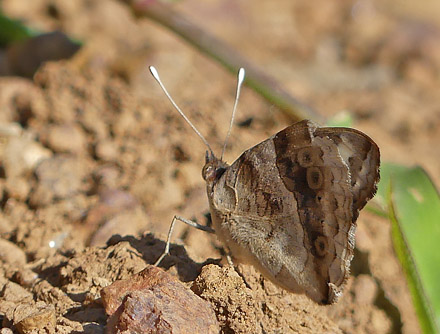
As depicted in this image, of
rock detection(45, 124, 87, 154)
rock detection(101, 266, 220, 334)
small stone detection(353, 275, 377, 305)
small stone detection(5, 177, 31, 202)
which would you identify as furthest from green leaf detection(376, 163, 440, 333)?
small stone detection(5, 177, 31, 202)

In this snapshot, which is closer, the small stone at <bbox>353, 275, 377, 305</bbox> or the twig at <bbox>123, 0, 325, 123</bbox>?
the small stone at <bbox>353, 275, 377, 305</bbox>

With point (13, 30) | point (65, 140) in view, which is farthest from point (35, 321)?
point (13, 30)

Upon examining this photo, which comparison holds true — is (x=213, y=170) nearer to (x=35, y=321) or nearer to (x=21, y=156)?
(x=35, y=321)

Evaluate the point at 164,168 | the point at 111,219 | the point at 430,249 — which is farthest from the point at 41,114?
the point at 430,249

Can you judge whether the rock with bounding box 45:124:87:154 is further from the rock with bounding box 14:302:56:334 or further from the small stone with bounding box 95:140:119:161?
the rock with bounding box 14:302:56:334

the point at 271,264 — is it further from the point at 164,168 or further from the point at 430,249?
the point at 164,168

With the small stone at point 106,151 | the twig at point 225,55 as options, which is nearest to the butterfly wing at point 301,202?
the small stone at point 106,151

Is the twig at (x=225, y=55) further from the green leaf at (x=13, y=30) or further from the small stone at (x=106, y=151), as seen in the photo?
the small stone at (x=106, y=151)
